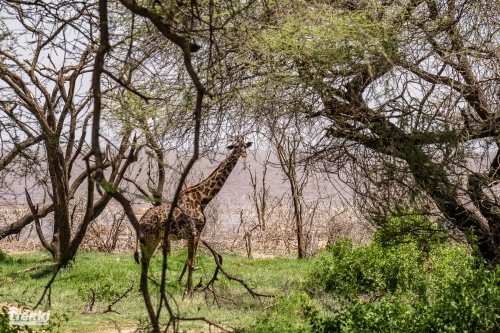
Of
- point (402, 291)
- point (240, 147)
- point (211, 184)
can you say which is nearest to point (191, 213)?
point (211, 184)

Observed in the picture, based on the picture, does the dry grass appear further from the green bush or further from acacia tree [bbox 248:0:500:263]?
acacia tree [bbox 248:0:500:263]

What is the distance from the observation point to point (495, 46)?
7539mm

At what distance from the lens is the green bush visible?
5.90 m

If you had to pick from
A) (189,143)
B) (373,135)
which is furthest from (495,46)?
(189,143)

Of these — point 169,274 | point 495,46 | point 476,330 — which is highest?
point 495,46

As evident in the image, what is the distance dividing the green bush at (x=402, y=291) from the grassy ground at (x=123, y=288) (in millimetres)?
856

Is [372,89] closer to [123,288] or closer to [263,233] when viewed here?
[123,288]

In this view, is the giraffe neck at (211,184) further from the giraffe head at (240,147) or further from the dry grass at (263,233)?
the dry grass at (263,233)

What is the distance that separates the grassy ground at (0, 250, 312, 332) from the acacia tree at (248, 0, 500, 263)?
234 cm

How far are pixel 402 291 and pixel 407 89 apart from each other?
3.11 meters

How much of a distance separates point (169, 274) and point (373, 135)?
5477 millimetres

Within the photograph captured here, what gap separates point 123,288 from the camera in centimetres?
1066

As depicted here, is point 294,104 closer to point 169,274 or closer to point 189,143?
point 189,143

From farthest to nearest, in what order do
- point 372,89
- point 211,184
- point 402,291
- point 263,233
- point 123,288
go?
point 263,233 → point 211,184 → point 123,288 → point 402,291 → point 372,89
